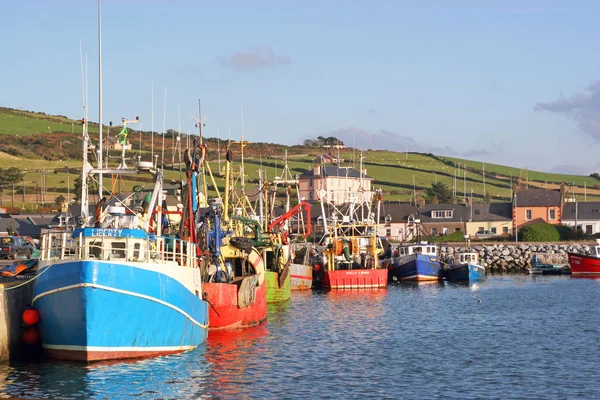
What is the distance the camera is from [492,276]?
91.9 meters

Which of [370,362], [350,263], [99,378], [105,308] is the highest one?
[350,263]

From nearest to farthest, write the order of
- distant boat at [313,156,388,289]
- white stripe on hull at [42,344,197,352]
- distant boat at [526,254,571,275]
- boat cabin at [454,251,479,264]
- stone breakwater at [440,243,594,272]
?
1. white stripe on hull at [42,344,197,352]
2. distant boat at [313,156,388,289]
3. boat cabin at [454,251,479,264]
4. distant boat at [526,254,571,275]
5. stone breakwater at [440,243,594,272]

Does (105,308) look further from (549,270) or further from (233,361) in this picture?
(549,270)

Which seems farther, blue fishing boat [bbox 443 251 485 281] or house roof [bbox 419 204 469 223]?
house roof [bbox 419 204 469 223]

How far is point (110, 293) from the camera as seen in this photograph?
29.3 m

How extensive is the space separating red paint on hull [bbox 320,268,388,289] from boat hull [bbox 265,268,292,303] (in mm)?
11747

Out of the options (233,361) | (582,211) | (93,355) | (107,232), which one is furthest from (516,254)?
(93,355)

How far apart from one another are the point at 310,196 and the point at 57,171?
4091 cm

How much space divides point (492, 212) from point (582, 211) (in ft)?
40.6

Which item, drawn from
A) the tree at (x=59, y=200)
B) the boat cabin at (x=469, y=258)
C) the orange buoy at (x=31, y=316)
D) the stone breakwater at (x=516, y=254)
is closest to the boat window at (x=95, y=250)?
the orange buoy at (x=31, y=316)

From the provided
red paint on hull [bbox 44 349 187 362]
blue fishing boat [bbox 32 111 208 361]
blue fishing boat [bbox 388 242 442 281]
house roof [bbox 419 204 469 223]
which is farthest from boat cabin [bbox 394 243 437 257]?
red paint on hull [bbox 44 349 187 362]

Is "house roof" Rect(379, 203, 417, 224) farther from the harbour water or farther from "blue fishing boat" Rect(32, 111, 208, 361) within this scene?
"blue fishing boat" Rect(32, 111, 208, 361)

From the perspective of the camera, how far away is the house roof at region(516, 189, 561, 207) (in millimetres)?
130000

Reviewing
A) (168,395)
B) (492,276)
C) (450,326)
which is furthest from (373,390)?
(492,276)
